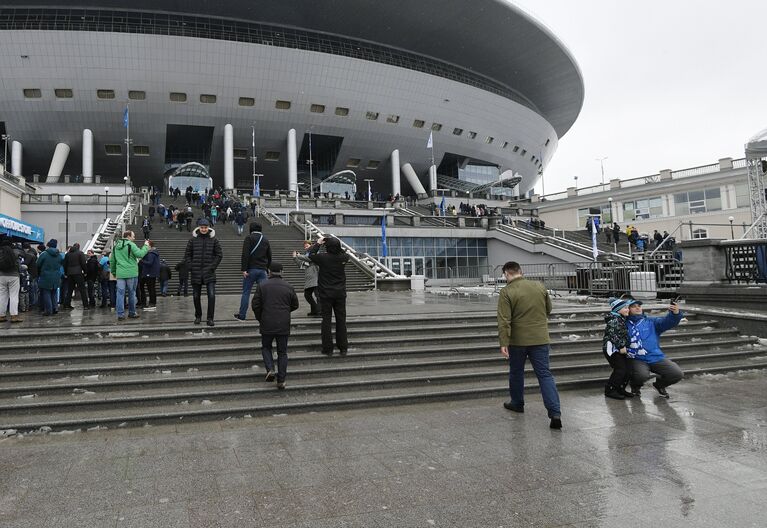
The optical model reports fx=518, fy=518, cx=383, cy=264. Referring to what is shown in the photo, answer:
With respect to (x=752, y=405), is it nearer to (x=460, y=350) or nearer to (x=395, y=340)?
(x=460, y=350)

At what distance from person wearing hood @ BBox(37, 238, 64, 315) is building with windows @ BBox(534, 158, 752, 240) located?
108ft

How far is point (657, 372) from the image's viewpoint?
698 cm

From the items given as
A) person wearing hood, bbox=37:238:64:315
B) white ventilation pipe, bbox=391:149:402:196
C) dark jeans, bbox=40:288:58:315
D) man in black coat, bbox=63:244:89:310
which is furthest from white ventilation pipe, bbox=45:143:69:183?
person wearing hood, bbox=37:238:64:315

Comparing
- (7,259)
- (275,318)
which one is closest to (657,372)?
(275,318)

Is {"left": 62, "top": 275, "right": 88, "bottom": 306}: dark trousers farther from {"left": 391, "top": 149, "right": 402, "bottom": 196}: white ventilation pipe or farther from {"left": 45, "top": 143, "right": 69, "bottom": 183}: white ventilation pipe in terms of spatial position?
{"left": 391, "top": 149, "right": 402, "bottom": 196}: white ventilation pipe

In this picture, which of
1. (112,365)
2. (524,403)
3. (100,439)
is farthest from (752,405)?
(112,365)

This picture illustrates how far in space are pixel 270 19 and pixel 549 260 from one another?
Answer: 128 feet

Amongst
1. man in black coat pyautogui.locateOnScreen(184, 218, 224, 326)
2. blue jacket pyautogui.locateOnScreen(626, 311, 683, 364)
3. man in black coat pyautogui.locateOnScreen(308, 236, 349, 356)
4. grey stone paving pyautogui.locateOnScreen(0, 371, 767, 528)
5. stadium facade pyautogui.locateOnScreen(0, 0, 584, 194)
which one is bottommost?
grey stone paving pyautogui.locateOnScreen(0, 371, 767, 528)

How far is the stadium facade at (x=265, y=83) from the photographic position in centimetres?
4822

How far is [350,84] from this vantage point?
5459 centimetres

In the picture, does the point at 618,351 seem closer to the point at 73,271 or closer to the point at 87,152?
the point at 73,271

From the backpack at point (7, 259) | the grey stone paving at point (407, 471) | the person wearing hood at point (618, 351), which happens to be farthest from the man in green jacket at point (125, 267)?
the person wearing hood at point (618, 351)

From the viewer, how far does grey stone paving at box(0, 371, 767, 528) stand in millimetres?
3557

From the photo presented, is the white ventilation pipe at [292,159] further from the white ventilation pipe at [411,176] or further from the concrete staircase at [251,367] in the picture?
the concrete staircase at [251,367]
